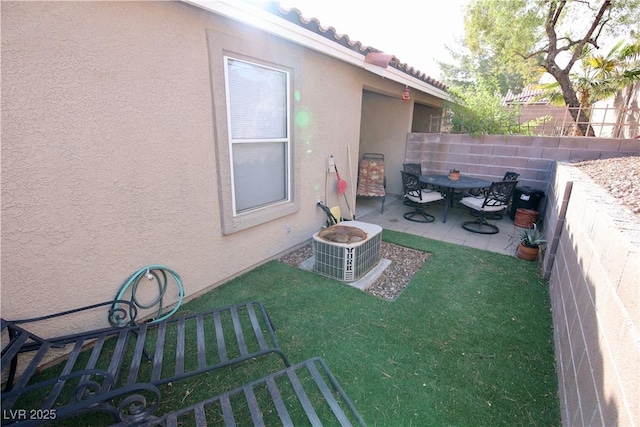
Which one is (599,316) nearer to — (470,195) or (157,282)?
(157,282)

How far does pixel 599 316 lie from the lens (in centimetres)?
166

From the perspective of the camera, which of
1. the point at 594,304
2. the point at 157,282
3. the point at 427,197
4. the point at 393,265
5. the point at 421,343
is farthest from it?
the point at 427,197

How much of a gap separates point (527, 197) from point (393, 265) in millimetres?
3967

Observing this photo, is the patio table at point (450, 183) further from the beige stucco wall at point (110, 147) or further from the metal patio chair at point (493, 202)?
the beige stucco wall at point (110, 147)

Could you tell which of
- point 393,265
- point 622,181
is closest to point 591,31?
point 622,181

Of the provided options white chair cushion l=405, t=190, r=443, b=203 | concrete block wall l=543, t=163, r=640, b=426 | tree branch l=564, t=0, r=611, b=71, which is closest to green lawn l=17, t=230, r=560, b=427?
concrete block wall l=543, t=163, r=640, b=426

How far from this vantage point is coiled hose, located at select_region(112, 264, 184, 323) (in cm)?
262

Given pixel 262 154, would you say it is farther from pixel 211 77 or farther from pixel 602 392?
pixel 602 392

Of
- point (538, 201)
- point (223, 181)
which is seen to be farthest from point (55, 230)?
point (538, 201)

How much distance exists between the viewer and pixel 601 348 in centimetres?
153

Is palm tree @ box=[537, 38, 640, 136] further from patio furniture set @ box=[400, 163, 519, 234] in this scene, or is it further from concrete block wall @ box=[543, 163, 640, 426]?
concrete block wall @ box=[543, 163, 640, 426]

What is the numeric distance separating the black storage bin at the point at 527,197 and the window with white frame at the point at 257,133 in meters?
5.13

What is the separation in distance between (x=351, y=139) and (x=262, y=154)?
2378mm

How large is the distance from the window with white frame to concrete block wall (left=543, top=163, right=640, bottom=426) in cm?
326
